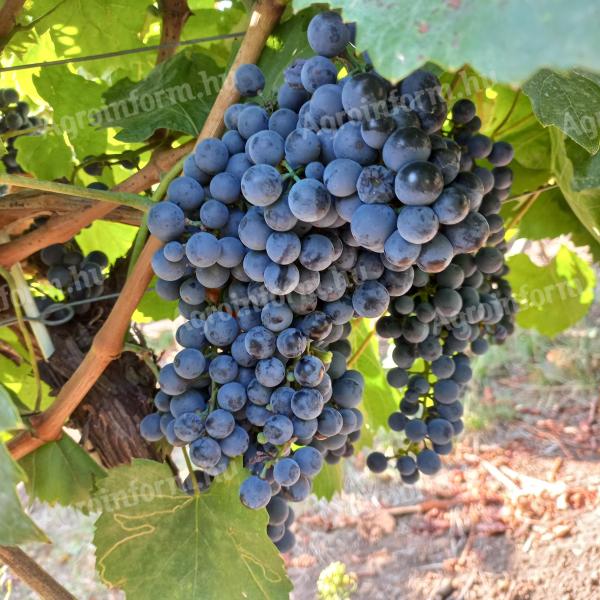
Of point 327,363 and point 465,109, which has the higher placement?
point 465,109

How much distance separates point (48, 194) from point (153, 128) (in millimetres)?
183

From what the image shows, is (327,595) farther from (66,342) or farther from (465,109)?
(465,109)

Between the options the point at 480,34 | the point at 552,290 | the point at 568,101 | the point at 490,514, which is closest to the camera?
the point at 480,34

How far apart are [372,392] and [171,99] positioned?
819 millimetres

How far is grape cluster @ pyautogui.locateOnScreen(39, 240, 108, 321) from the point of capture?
3.81 ft

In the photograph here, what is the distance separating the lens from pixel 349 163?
2.11 ft

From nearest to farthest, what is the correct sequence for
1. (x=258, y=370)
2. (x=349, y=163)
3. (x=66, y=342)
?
(x=349, y=163), (x=258, y=370), (x=66, y=342)

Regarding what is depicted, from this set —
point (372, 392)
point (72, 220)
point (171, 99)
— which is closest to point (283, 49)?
point (171, 99)

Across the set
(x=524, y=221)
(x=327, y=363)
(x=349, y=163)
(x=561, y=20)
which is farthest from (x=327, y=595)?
(x=561, y=20)

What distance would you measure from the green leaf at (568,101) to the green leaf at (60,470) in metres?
0.84

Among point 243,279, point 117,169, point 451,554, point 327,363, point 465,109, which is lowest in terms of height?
point 451,554

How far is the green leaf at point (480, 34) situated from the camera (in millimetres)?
415

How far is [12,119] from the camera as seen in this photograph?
128 cm

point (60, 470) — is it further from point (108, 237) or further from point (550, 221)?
point (550, 221)
